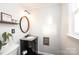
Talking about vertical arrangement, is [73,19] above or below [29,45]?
above

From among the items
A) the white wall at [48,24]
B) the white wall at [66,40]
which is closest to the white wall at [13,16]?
the white wall at [48,24]

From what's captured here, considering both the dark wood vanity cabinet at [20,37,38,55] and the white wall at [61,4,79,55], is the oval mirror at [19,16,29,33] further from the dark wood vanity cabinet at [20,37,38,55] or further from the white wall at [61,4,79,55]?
the white wall at [61,4,79,55]

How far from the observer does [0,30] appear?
50.6 inches

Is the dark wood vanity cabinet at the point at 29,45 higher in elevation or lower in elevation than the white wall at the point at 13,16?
lower

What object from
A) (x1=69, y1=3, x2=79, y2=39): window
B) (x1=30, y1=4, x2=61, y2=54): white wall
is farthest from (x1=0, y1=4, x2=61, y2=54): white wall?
(x1=69, y1=3, x2=79, y2=39): window

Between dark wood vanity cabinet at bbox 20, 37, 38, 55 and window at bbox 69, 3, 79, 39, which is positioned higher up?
window at bbox 69, 3, 79, 39

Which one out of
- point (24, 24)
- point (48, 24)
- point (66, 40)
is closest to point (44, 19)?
point (48, 24)

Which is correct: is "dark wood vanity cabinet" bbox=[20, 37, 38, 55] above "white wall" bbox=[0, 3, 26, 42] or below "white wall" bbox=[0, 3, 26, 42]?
below

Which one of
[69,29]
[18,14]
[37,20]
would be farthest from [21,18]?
[69,29]

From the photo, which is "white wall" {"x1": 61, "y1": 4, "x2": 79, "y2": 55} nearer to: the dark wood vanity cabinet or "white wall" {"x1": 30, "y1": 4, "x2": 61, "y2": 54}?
"white wall" {"x1": 30, "y1": 4, "x2": 61, "y2": 54}

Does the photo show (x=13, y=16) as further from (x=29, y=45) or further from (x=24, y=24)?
(x=29, y=45)

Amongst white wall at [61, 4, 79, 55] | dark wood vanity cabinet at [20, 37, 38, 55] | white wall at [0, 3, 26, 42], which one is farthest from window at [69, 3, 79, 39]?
white wall at [0, 3, 26, 42]

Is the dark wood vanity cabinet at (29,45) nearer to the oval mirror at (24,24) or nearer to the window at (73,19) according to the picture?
the oval mirror at (24,24)
